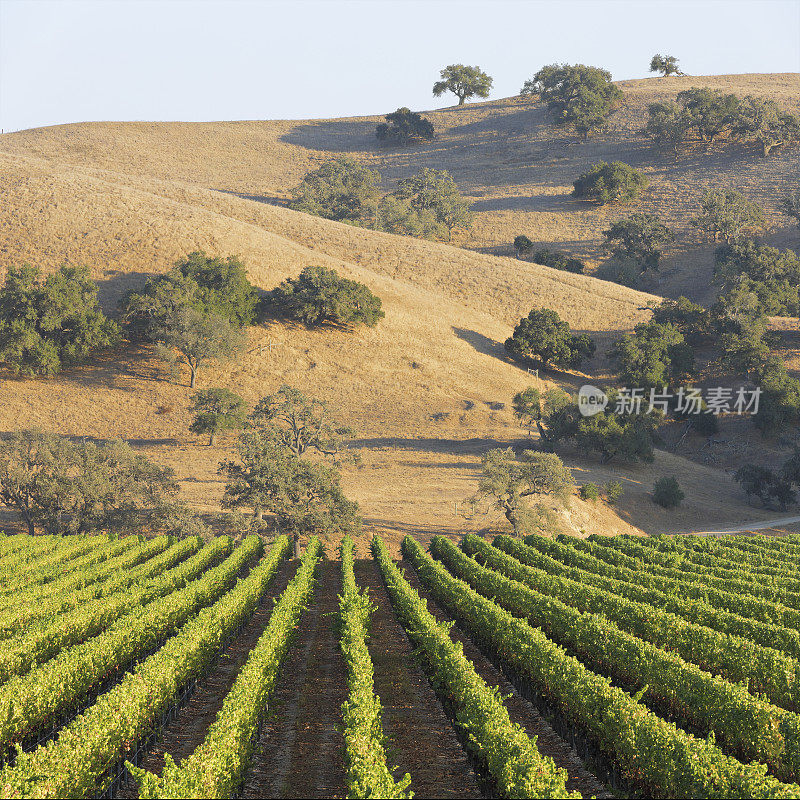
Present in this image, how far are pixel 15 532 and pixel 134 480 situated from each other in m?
8.11

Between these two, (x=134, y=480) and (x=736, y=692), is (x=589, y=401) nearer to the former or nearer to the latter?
(x=134, y=480)

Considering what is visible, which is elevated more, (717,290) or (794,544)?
(717,290)

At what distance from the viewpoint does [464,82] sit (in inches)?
6988

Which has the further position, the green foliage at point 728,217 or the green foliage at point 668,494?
the green foliage at point 728,217

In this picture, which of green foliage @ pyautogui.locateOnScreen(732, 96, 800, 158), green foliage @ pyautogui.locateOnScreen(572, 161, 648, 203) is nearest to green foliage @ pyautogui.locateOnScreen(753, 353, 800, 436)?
green foliage @ pyautogui.locateOnScreen(572, 161, 648, 203)

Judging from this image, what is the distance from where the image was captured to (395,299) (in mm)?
76625

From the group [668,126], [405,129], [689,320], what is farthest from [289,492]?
[405,129]

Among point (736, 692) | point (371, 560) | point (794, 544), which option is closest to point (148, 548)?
point (371, 560)

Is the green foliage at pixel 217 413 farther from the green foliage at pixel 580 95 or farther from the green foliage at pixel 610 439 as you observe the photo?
the green foliage at pixel 580 95

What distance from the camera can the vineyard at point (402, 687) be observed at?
37.6ft

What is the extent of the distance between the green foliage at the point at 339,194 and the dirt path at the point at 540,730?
93639mm

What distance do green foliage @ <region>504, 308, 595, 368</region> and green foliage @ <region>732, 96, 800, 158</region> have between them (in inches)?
3144

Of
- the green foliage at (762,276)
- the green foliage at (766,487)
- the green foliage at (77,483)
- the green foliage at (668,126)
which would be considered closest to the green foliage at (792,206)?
the green foliage at (762,276)

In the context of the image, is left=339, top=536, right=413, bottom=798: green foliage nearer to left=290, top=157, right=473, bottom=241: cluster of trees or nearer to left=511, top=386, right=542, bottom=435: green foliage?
left=511, top=386, right=542, bottom=435: green foliage
